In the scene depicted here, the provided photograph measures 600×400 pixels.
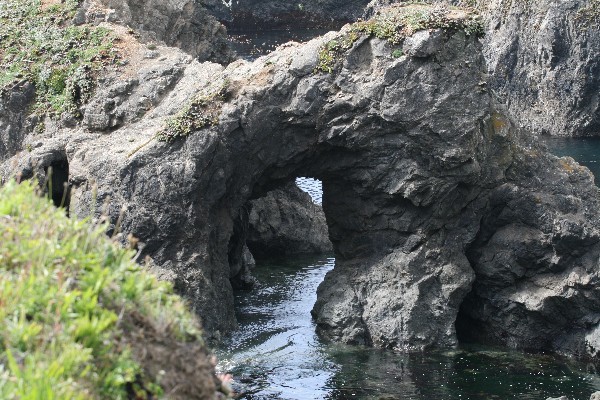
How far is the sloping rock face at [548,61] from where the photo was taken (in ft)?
193

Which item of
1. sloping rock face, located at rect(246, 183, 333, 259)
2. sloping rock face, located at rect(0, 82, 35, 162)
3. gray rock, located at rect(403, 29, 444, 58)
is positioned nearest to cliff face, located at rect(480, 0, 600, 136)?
sloping rock face, located at rect(246, 183, 333, 259)

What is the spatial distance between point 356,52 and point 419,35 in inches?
74.2

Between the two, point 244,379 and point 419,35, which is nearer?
point 244,379

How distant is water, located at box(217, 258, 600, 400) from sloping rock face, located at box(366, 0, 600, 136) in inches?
1282

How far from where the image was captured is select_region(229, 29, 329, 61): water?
76.5m

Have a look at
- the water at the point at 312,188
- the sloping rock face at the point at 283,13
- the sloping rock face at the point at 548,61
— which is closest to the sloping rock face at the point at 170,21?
the water at the point at 312,188

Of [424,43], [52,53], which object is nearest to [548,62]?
[424,43]

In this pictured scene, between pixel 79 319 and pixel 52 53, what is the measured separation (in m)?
24.6

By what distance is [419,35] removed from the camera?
27.5 metres

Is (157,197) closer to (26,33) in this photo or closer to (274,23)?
(26,33)

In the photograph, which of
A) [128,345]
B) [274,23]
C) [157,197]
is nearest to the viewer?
[128,345]

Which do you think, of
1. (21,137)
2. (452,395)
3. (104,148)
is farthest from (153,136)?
(452,395)

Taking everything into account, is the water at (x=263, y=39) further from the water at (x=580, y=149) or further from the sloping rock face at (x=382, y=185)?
the sloping rock face at (x=382, y=185)

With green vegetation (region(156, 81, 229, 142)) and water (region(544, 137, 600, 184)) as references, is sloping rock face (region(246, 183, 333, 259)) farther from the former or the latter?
water (region(544, 137, 600, 184))
